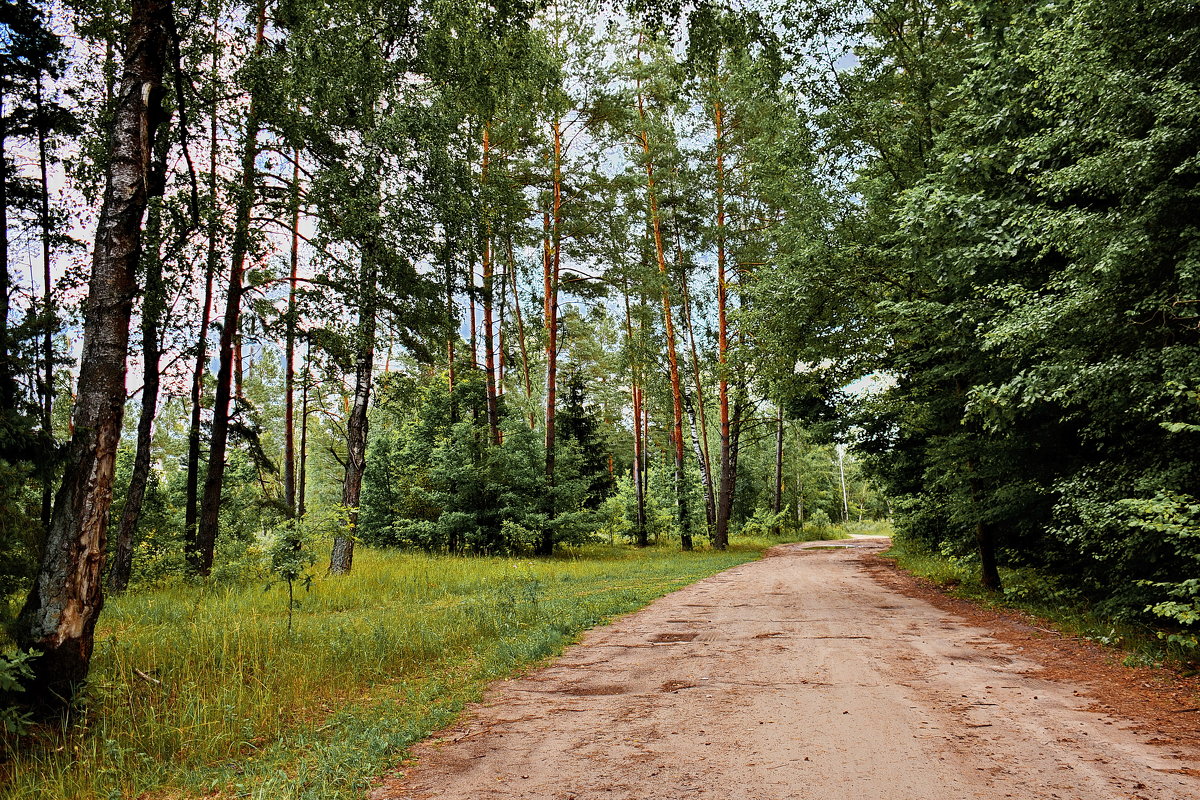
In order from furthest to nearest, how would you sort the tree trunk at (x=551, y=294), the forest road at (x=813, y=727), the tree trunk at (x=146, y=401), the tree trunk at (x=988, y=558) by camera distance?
the tree trunk at (x=551, y=294)
the tree trunk at (x=988, y=558)
the tree trunk at (x=146, y=401)
the forest road at (x=813, y=727)

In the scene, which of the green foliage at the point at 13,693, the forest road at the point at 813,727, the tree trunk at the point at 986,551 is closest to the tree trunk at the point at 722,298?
the tree trunk at the point at 986,551

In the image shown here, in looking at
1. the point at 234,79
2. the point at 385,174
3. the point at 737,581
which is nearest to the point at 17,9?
the point at 234,79

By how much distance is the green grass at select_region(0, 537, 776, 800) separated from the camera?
130 inches

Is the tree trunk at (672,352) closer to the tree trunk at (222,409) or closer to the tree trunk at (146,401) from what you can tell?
the tree trunk at (222,409)

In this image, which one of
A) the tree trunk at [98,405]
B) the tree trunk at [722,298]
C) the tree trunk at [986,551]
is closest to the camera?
the tree trunk at [98,405]

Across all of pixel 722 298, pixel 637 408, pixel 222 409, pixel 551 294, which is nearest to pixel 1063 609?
pixel 222 409

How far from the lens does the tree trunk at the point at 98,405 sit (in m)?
3.94

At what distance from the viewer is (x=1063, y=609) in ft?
24.5

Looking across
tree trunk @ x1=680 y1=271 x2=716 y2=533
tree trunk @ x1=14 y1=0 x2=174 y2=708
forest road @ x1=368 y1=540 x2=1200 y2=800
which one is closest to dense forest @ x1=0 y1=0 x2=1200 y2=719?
tree trunk @ x1=14 y1=0 x2=174 y2=708

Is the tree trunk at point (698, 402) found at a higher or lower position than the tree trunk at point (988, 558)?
higher

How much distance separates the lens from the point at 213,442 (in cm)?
1039

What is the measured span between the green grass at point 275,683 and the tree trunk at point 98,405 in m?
0.56

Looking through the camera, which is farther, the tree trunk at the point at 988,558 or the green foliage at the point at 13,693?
the tree trunk at the point at 988,558

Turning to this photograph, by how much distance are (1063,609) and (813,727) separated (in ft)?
20.0
